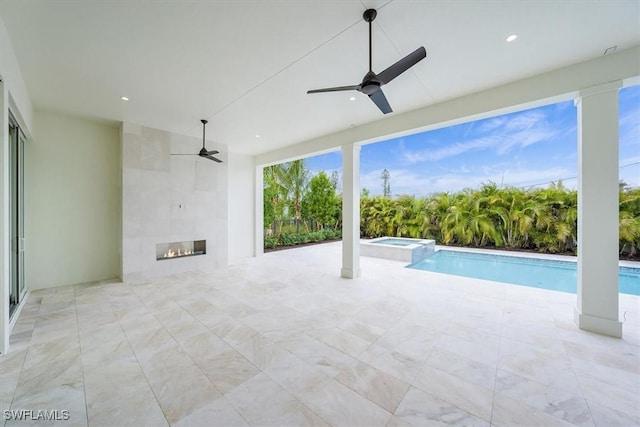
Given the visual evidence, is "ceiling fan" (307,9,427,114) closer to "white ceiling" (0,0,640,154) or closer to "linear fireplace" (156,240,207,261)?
"white ceiling" (0,0,640,154)

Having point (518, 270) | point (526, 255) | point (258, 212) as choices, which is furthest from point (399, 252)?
point (258, 212)

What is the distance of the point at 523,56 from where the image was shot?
9.67ft

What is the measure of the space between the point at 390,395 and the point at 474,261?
718cm

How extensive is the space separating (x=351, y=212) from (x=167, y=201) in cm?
430

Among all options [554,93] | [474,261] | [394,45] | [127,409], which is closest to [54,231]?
[127,409]

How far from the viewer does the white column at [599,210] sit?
2920 mm

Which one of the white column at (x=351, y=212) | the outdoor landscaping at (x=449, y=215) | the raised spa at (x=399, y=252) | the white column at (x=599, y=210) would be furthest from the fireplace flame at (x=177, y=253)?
the white column at (x=599, y=210)

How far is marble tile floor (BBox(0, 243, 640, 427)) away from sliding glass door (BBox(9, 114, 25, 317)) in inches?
12.9

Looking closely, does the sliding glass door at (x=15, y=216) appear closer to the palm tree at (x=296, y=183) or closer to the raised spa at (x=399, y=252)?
the palm tree at (x=296, y=183)

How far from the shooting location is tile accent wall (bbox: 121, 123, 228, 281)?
5238 mm

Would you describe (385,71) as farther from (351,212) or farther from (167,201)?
(167,201)

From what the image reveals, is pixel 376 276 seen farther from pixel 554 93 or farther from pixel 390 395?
pixel 554 93

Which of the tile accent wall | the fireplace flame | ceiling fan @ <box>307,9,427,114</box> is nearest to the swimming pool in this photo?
ceiling fan @ <box>307,9,427,114</box>

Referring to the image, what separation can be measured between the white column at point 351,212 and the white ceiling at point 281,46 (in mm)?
1455
